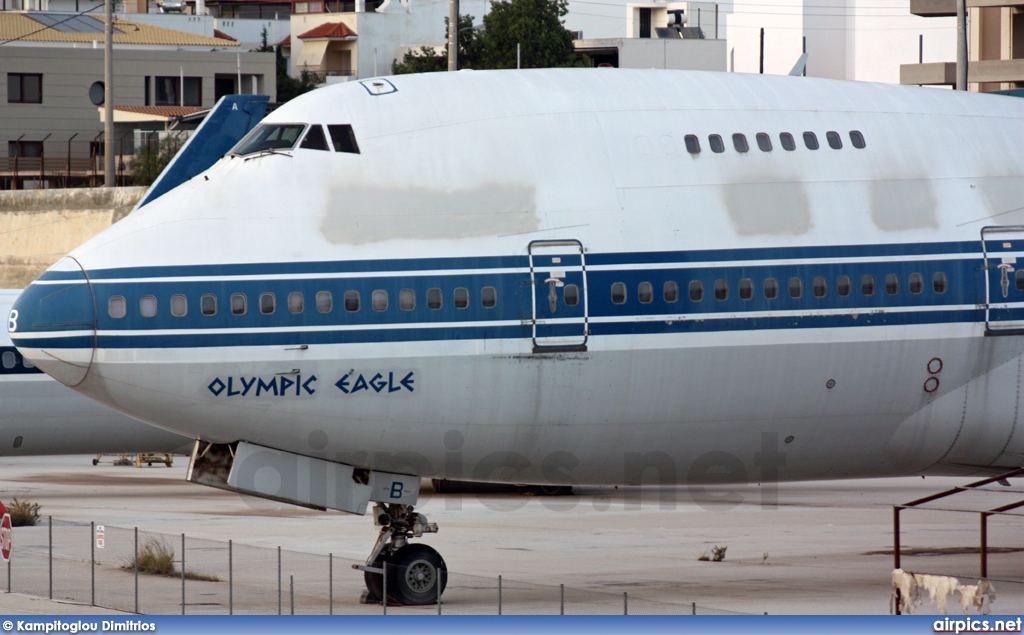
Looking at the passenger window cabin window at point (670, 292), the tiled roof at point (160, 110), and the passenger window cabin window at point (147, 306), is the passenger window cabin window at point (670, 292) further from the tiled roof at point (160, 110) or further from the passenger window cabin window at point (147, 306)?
the tiled roof at point (160, 110)

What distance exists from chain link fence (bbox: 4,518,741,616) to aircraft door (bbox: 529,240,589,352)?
3.09 metres

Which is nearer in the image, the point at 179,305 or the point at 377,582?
the point at 179,305

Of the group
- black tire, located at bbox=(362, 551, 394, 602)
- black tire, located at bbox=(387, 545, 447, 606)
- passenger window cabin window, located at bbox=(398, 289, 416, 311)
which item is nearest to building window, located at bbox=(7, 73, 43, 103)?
black tire, located at bbox=(362, 551, 394, 602)

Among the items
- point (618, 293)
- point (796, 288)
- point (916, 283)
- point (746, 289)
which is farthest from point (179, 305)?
point (916, 283)

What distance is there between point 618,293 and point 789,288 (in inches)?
92.4

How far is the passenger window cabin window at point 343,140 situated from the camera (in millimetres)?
19031

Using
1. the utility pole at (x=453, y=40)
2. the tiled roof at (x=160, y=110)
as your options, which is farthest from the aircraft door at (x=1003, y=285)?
the tiled roof at (x=160, y=110)

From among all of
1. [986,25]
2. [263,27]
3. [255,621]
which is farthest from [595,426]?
[263,27]

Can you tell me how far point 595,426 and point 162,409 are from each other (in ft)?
18.1

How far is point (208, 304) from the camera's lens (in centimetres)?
1823

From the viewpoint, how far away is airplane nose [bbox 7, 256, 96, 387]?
17.9 m

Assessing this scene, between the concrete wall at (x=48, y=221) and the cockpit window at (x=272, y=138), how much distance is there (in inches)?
1100

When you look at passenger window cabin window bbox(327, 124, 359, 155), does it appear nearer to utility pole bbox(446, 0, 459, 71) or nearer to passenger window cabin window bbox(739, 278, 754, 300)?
passenger window cabin window bbox(739, 278, 754, 300)

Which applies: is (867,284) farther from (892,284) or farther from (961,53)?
(961,53)
